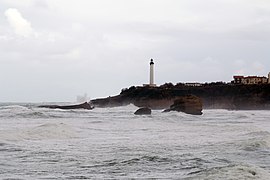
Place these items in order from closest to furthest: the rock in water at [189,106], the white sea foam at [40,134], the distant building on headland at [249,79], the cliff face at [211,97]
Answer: the white sea foam at [40,134] < the rock in water at [189,106] < the cliff face at [211,97] < the distant building on headland at [249,79]

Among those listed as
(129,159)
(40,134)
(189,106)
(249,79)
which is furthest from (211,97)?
(129,159)

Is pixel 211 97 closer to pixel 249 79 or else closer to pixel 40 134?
pixel 249 79

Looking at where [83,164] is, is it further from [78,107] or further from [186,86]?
[186,86]

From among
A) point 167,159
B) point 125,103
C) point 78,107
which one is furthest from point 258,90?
point 167,159

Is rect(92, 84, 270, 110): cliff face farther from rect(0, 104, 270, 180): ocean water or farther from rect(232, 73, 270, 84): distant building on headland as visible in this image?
rect(0, 104, 270, 180): ocean water

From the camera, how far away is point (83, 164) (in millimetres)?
12375

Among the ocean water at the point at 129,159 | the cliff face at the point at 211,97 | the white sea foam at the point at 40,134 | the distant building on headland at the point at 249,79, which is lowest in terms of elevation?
the ocean water at the point at 129,159

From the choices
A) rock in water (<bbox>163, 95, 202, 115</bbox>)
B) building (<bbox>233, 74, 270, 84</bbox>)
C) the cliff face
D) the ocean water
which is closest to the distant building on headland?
building (<bbox>233, 74, 270, 84</bbox>)

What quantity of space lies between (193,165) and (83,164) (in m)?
2.45

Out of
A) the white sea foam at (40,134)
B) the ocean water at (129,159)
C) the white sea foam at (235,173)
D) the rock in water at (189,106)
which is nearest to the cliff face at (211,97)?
the rock in water at (189,106)

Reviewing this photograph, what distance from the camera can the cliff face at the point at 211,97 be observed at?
82.6 m

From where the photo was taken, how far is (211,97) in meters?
86.3

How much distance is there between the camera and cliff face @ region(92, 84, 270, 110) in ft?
271

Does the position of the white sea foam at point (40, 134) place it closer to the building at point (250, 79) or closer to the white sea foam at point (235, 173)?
the white sea foam at point (235, 173)
